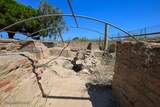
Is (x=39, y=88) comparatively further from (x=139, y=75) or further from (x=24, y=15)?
(x=24, y=15)

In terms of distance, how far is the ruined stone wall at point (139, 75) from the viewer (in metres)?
2.68

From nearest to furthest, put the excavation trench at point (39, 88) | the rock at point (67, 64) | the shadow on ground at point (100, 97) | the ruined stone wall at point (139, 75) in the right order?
the ruined stone wall at point (139, 75)
the excavation trench at point (39, 88)
the shadow on ground at point (100, 97)
the rock at point (67, 64)

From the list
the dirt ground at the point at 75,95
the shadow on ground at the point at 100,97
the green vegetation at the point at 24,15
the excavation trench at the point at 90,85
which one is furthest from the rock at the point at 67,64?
the green vegetation at the point at 24,15

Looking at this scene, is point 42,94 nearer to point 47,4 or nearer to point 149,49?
point 149,49

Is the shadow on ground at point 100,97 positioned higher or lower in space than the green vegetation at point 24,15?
lower

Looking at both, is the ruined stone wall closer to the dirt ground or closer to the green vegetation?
the dirt ground

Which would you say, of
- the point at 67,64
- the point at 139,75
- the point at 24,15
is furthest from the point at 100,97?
the point at 24,15

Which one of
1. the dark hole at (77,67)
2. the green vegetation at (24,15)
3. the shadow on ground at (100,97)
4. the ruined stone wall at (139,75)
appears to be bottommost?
the shadow on ground at (100,97)

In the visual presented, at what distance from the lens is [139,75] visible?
3258 millimetres

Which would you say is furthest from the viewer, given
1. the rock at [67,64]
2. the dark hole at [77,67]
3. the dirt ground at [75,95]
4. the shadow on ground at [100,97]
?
the rock at [67,64]

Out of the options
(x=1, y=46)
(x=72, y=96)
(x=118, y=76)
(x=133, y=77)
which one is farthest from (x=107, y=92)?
(x=1, y=46)

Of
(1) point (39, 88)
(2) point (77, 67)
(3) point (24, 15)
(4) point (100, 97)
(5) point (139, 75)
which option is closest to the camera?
(5) point (139, 75)

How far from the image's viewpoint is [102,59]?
10.5 m

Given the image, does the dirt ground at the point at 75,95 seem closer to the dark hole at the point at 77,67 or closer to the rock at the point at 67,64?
the dark hole at the point at 77,67
